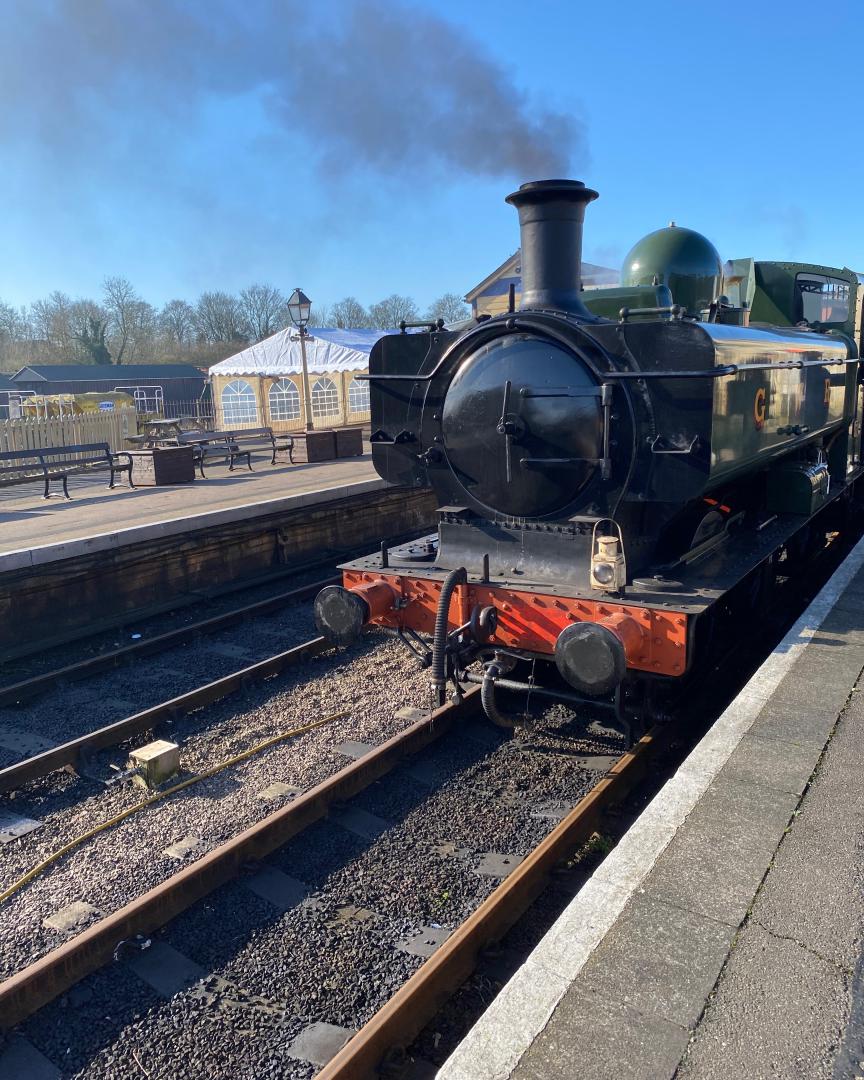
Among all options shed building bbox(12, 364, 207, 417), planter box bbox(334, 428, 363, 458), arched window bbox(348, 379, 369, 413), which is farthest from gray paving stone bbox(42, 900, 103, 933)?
shed building bbox(12, 364, 207, 417)

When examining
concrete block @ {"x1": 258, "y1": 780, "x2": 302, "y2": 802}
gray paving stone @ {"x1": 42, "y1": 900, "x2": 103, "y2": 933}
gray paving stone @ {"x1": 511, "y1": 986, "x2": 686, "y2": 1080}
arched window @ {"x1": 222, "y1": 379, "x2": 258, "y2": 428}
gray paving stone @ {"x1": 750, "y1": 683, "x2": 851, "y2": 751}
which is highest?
arched window @ {"x1": 222, "y1": 379, "x2": 258, "y2": 428}

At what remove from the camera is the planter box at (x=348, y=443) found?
1590 cm

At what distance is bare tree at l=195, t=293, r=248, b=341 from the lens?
69.4 metres

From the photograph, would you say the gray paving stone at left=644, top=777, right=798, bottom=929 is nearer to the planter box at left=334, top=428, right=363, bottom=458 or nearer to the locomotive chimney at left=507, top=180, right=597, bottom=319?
the locomotive chimney at left=507, top=180, right=597, bottom=319

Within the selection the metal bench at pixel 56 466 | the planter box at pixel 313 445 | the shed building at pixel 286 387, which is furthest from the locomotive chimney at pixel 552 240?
A: the shed building at pixel 286 387

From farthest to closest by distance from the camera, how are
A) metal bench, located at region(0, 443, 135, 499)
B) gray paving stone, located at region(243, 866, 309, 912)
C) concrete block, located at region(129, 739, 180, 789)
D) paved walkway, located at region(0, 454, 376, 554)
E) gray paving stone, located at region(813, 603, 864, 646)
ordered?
metal bench, located at region(0, 443, 135, 499) → paved walkway, located at region(0, 454, 376, 554) → gray paving stone, located at region(813, 603, 864, 646) → concrete block, located at region(129, 739, 180, 789) → gray paving stone, located at region(243, 866, 309, 912)

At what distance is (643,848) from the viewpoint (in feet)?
9.17

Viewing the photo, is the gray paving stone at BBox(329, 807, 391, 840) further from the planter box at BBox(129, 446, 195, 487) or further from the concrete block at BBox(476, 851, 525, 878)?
the planter box at BBox(129, 446, 195, 487)

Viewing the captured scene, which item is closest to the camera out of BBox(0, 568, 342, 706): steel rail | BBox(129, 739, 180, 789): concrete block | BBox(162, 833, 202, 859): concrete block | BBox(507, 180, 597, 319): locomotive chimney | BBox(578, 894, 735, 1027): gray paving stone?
BBox(578, 894, 735, 1027): gray paving stone

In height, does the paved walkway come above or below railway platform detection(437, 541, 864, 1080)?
above

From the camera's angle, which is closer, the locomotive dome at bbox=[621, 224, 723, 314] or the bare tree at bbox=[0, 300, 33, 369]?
the locomotive dome at bbox=[621, 224, 723, 314]

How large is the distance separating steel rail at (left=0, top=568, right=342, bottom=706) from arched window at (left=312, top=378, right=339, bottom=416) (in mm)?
16922

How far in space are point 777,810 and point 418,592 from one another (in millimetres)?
2331

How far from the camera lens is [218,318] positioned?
70.9 meters
